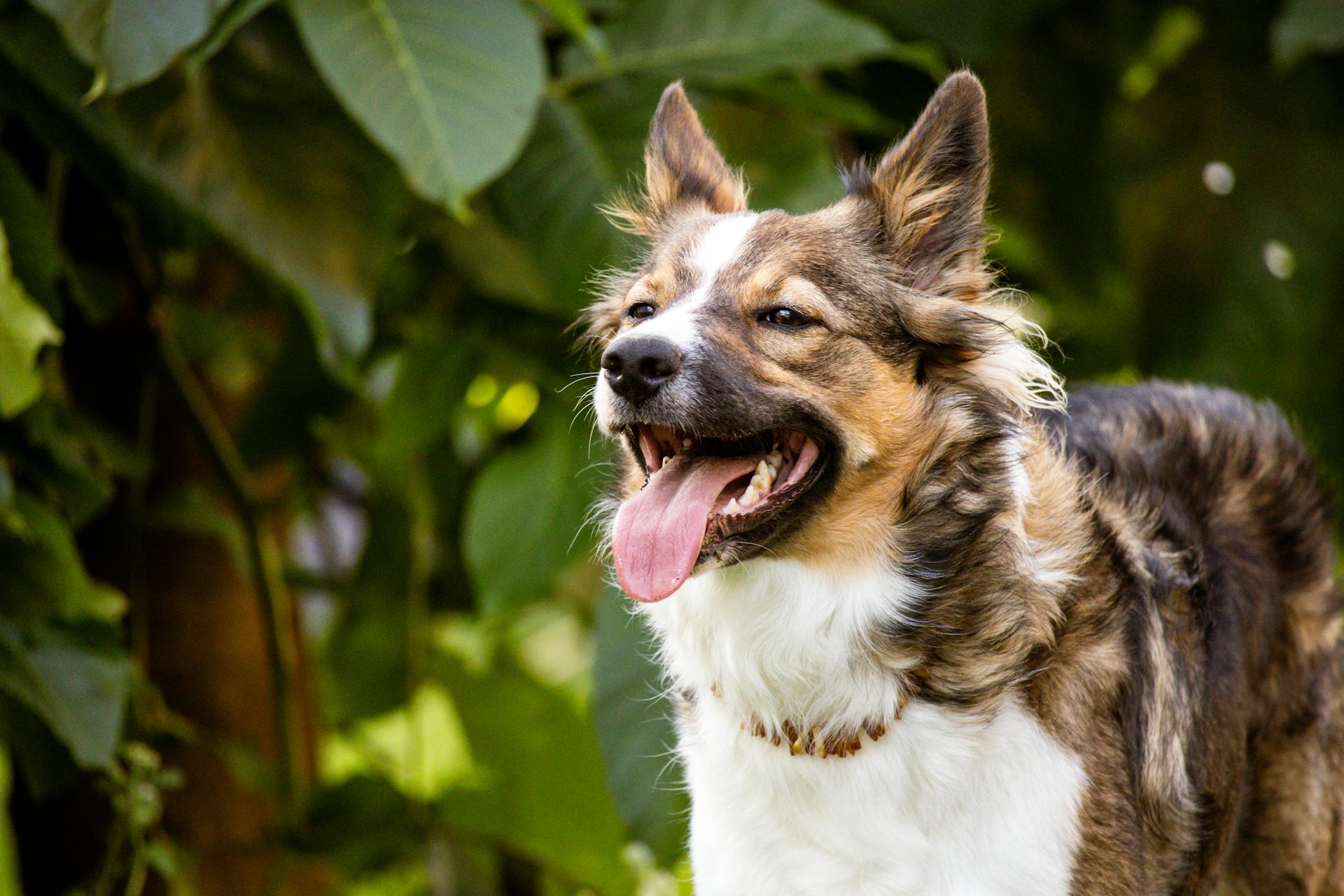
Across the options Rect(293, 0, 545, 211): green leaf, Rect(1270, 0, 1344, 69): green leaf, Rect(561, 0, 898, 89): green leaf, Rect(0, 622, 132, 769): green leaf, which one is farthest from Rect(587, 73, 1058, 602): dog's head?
Rect(1270, 0, 1344, 69): green leaf

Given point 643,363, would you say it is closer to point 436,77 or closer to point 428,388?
point 436,77

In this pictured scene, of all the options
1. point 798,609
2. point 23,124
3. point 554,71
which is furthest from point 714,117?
point 798,609

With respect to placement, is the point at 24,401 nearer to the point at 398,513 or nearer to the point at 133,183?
the point at 133,183

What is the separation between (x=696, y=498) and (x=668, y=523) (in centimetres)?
9

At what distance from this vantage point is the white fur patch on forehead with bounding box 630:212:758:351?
8.87 ft

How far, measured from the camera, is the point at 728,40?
14.0 ft

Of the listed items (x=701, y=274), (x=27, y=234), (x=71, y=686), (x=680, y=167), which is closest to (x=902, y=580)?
(x=701, y=274)

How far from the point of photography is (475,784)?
4.91m

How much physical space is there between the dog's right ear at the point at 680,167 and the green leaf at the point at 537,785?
2.17 m

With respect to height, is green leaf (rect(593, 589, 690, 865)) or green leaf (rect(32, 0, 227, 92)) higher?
green leaf (rect(32, 0, 227, 92))

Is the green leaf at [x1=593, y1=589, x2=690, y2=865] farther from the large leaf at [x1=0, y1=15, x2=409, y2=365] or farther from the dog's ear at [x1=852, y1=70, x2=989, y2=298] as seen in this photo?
the dog's ear at [x1=852, y1=70, x2=989, y2=298]

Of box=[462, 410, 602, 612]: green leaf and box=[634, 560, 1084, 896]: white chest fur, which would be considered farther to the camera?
box=[462, 410, 602, 612]: green leaf

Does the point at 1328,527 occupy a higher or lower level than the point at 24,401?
lower

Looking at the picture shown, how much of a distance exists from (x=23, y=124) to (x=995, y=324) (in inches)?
110
